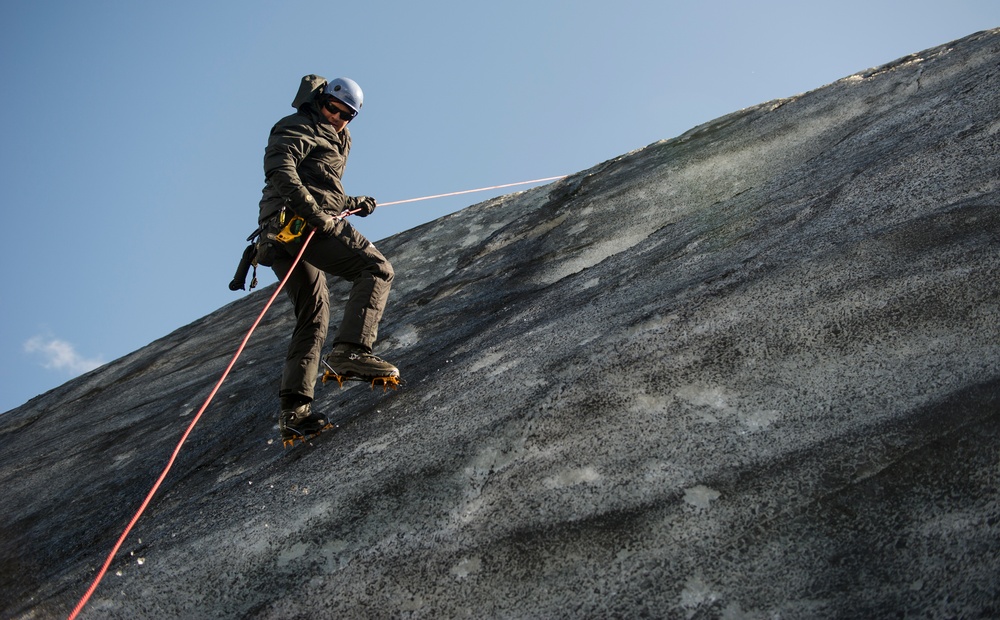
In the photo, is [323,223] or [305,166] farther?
[305,166]

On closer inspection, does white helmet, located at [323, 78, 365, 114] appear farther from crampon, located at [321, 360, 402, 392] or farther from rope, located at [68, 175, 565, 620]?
crampon, located at [321, 360, 402, 392]

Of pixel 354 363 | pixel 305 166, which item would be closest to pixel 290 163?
pixel 305 166

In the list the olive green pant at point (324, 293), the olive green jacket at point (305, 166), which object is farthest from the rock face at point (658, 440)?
the olive green jacket at point (305, 166)

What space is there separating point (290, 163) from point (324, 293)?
797 mm

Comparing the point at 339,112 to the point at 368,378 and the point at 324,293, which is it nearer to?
the point at 324,293

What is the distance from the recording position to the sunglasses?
16.4 ft

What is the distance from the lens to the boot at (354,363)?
4.59 metres

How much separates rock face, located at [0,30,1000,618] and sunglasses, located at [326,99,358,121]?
5.24ft

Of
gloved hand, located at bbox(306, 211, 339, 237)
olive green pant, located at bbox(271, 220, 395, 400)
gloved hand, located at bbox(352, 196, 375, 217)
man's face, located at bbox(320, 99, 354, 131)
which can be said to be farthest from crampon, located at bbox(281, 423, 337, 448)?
A: man's face, located at bbox(320, 99, 354, 131)

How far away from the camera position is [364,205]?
17.8 ft

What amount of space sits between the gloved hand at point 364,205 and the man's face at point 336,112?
52cm

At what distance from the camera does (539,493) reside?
308 cm

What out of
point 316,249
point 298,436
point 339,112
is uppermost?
point 339,112

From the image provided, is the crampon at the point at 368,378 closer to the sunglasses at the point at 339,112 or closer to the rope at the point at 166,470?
the rope at the point at 166,470
